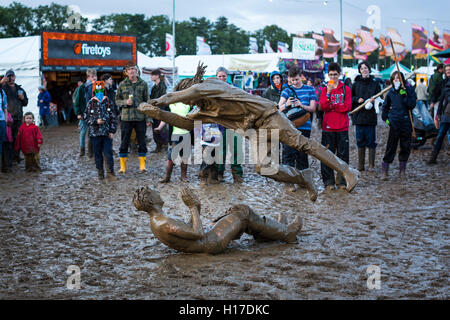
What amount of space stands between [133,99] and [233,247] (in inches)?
210

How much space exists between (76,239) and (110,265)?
112cm

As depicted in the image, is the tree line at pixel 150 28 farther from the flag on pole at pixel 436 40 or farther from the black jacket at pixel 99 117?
the black jacket at pixel 99 117

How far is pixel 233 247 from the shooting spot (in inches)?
201

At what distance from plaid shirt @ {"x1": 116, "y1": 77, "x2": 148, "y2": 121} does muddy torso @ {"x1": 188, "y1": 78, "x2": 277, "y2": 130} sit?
4619 mm

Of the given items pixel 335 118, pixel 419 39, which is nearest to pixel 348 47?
pixel 419 39

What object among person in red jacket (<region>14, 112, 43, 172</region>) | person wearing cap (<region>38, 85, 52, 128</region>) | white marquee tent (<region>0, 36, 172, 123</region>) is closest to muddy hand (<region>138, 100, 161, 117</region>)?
person in red jacket (<region>14, 112, 43, 172</region>)

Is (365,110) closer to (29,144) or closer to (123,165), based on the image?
(123,165)

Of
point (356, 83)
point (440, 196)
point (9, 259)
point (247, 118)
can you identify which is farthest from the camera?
point (356, 83)

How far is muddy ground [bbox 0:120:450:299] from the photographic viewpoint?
3.94 metres

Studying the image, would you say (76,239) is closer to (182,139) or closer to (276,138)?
(276,138)

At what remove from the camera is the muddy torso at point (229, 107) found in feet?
16.4

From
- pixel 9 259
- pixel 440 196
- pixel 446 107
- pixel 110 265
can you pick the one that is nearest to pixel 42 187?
pixel 9 259

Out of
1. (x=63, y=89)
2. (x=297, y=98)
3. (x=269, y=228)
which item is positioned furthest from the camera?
(x=63, y=89)

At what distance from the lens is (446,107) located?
33.9ft
